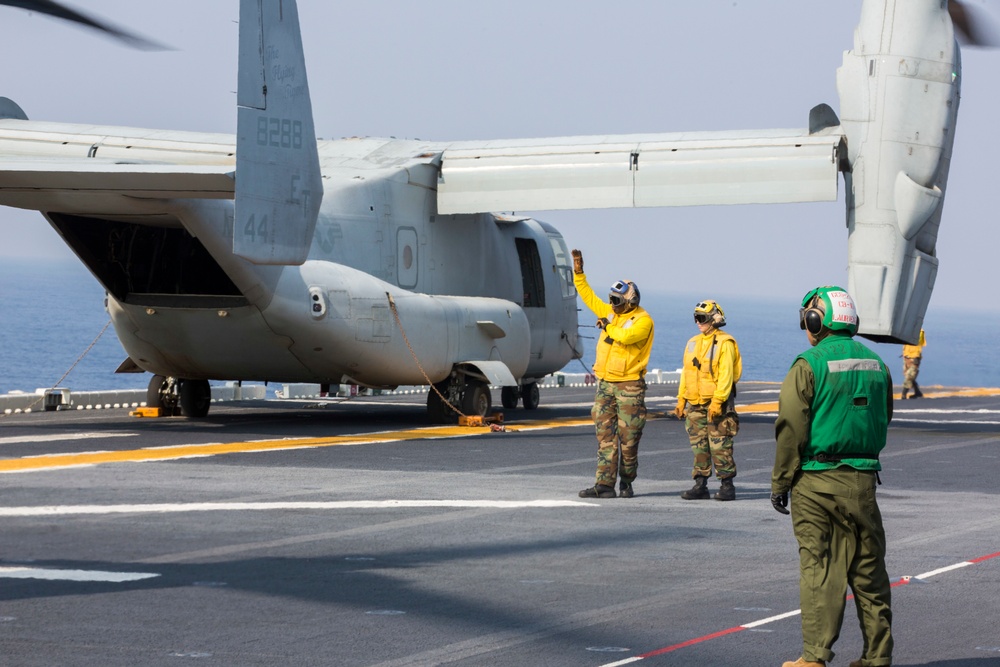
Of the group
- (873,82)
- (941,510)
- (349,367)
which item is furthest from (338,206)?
(941,510)

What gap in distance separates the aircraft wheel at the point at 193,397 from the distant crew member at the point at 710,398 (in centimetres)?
1169

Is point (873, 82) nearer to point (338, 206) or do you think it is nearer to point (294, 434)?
point (338, 206)

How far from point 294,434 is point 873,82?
10195 millimetres

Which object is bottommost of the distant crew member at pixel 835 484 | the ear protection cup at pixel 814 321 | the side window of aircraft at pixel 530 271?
the distant crew member at pixel 835 484

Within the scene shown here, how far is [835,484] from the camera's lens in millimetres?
7047

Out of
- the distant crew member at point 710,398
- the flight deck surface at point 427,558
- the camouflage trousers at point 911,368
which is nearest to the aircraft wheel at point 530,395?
the flight deck surface at point 427,558

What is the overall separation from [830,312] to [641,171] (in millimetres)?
15370

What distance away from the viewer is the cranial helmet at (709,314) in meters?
14.4

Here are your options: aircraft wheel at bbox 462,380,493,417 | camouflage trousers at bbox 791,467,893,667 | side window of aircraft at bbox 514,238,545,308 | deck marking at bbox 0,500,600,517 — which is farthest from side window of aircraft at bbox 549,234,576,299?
camouflage trousers at bbox 791,467,893,667

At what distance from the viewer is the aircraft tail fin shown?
16.1 meters

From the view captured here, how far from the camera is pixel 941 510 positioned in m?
13.7

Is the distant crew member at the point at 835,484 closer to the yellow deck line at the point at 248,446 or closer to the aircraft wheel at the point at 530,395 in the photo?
the yellow deck line at the point at 248,446

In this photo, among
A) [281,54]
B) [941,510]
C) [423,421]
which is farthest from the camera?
[423,421]

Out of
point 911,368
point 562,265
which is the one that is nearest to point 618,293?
point 562,265
